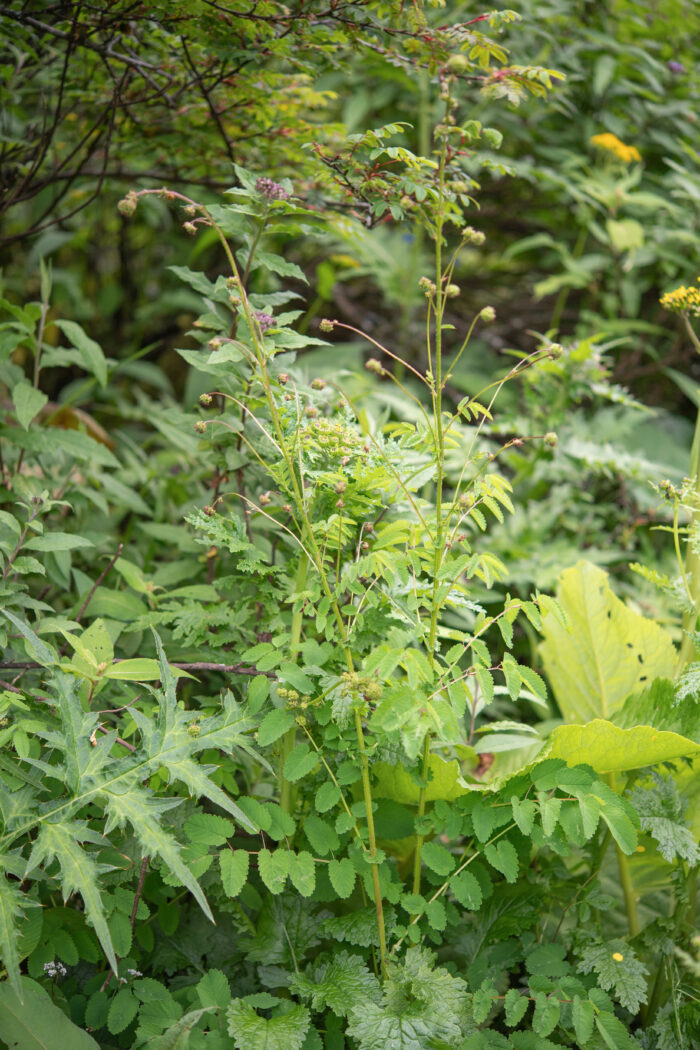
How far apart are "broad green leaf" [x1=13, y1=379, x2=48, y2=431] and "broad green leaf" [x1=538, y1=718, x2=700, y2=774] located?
1220 millimetres

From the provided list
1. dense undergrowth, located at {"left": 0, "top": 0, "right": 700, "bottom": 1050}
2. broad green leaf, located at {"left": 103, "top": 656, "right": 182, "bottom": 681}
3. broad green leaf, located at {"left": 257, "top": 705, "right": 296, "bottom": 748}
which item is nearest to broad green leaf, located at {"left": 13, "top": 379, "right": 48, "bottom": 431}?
dense undergrowth, located at {"left": 0, "top": 0, "right": 700, "bottom": 1050}

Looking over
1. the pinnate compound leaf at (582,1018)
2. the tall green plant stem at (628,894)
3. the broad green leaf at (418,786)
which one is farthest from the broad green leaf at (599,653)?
the pinnate compound leaf at (582,1018)

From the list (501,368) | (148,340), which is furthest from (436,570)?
(148,340)

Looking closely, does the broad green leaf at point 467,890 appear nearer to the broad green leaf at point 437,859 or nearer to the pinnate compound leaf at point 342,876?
the broad green leaf at point 437,859

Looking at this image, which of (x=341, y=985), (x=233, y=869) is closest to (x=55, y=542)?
(x=233, y=869)

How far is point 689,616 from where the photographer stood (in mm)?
1419

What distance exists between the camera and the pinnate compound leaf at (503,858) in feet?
4.03

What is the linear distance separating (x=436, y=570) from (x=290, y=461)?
267mm

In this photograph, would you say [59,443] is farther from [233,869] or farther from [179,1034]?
[179,1034]

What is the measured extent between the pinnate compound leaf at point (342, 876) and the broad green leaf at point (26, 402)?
1.07m

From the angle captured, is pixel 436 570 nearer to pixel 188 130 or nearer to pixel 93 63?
pixel 188 130

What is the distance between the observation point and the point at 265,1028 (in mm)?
1105

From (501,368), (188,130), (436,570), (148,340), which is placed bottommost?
(148,340)

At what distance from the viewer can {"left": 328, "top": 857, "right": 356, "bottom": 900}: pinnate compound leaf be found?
1160 millimetres
